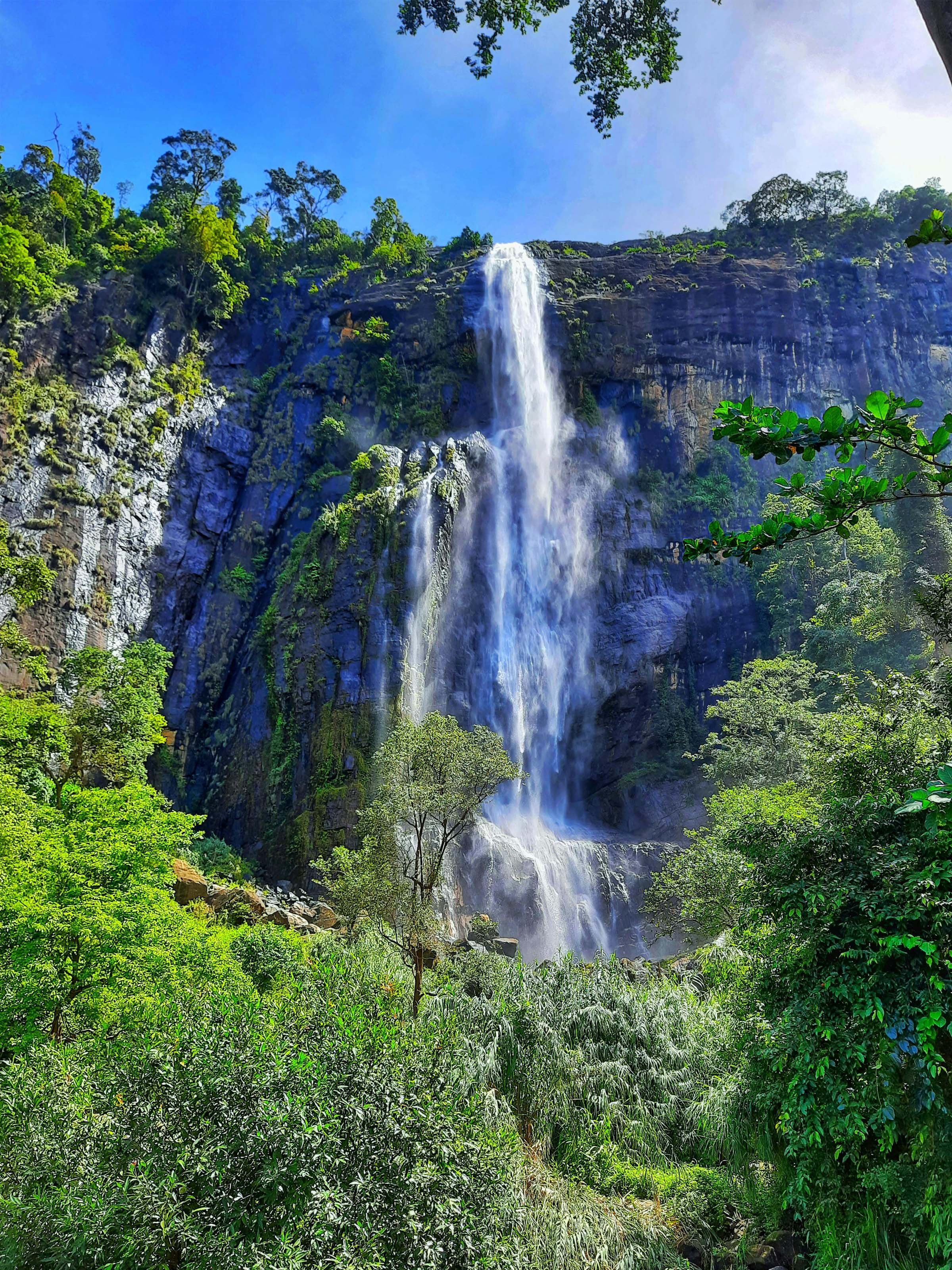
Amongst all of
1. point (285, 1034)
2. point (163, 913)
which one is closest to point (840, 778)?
point (285, 1034)

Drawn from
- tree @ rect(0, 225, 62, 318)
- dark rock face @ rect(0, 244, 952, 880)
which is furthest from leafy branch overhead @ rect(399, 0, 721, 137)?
tree @ rect(0, 225, 62, 318)

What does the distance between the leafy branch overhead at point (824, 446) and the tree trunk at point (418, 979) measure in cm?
1140

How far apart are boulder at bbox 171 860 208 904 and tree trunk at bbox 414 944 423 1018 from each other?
676 centimetres

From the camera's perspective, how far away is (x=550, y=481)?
35781mm

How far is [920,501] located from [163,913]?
2783cm

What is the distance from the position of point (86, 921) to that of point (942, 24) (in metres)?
11.6

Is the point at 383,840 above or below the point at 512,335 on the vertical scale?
below

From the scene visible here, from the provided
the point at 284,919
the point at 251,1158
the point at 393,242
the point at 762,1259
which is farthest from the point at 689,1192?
the point at 393,242

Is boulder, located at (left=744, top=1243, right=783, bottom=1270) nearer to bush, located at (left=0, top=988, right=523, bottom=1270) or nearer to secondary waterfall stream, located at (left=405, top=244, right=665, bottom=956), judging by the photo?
bush, located at (left=0, top=988, right=523, bottom=1270)

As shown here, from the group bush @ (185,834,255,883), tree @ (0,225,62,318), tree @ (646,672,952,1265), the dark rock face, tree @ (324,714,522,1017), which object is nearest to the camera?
tree @ (646,672,952,1265)

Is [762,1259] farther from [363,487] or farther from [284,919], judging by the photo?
[363,487]

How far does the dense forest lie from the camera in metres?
5.33

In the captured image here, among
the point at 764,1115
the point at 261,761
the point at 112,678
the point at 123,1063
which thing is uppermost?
the point at 112,678

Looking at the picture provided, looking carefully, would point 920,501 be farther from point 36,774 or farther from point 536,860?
point 36,774
